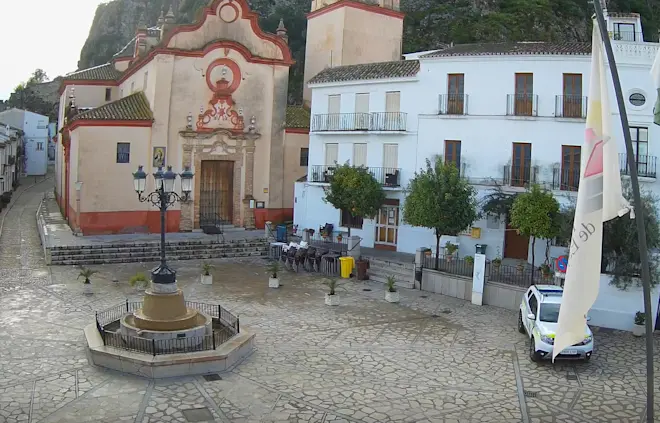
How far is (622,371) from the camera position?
14531mm

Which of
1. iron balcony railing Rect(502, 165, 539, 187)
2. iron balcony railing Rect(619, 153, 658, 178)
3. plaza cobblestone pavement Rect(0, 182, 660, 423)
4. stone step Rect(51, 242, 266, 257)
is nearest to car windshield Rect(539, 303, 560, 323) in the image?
plaza cobblestone pavement Rect(0, 182, 660, 423)

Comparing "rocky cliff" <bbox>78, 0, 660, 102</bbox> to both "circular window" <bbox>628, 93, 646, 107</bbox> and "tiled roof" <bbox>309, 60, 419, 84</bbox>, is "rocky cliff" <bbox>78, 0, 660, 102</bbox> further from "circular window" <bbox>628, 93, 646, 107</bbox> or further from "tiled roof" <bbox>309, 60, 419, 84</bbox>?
"circular window" <bbox>628, 93, 646, 107</bbox>

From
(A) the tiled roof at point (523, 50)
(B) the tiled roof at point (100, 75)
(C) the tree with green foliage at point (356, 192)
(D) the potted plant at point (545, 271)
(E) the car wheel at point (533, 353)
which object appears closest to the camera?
(E) the car wheel at point (533, 353)

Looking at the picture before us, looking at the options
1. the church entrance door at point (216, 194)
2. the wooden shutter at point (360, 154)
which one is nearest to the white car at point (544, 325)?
the wooden shutter at point (360, 154)

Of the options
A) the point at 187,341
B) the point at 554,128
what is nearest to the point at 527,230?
the point at 554,128

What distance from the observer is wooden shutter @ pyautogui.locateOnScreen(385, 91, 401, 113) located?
27836 mm

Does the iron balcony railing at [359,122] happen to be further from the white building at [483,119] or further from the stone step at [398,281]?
the stone step at [398,281]

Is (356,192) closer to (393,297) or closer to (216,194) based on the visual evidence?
(393,297)

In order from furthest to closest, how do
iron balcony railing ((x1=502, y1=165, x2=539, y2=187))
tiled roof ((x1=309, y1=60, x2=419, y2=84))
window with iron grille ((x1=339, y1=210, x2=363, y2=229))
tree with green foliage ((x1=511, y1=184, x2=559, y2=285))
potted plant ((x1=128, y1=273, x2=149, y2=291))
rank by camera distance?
1. window with iron grille ((x1=339, y1=210, x2=363, y2=229))
2. tiled roof ((x1=309, y1=60, x2=419, y2=84))
3. iron balcony railing ((x1=502, y1=165, x2=539, y2=187))
4. tree with green foliage ((x1=511, y1=184, x2=559, y2=285))
5. potted plant ((x1=128, y1=273, x2=149, y2=291))

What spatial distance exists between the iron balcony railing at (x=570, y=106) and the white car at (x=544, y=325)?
9.99 meters

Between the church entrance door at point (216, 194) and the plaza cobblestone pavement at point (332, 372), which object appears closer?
the plaza cobblestone pavement at point (332, 372)

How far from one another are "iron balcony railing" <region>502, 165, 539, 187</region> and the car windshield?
10177 millimetres

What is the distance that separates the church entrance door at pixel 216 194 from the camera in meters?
33.3

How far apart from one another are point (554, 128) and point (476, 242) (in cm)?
541
